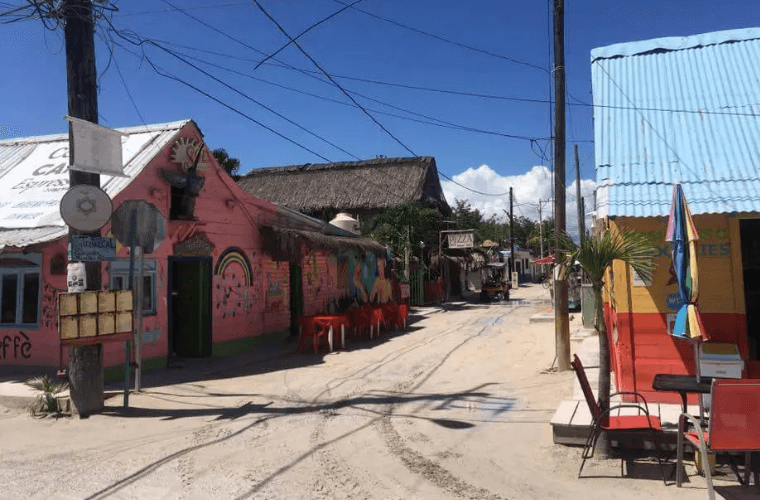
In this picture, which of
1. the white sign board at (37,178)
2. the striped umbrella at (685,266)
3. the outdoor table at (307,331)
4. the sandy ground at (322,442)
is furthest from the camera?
the outdoor table at (307,331)

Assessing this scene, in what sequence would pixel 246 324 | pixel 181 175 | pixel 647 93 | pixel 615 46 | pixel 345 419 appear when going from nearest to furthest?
1. pixel 345 419
2. pixel 647 93
3. pixel 615 46
4. pixel 181 175
5. pixel 246 324

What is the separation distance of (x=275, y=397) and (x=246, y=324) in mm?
5158

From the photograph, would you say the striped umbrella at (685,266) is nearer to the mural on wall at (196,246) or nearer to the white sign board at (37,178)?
the white sign board at (37,178)

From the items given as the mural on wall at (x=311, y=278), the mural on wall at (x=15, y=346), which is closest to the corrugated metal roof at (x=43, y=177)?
the mural on wall at (x=15, y=346)

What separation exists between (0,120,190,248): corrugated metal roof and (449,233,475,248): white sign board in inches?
843

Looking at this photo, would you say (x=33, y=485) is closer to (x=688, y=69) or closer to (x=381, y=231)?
(x=688, y=69)

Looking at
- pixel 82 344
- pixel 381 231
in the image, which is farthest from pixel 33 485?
pixel 381 231

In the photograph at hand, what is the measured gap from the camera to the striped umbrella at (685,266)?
572 centimetres

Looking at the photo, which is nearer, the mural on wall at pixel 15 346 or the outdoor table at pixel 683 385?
the outdoor table at pixel 683 385

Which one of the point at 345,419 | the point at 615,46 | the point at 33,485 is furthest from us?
the point at 615,46

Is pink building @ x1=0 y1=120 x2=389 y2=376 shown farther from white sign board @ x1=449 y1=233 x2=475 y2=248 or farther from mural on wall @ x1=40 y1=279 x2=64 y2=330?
white sign board @ x1=449 y1=233 x2=475 y2=248

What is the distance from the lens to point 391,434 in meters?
6.78

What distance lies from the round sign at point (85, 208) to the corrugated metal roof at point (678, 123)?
659cm

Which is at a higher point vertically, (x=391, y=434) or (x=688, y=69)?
(x=688, y=69)
